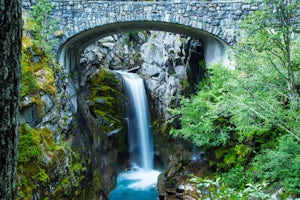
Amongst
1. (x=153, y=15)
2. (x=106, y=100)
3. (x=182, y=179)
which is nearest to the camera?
(x=182, y=179)

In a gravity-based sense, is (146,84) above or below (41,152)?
above

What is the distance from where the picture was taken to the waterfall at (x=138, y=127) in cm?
1266

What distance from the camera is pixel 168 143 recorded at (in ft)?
41.3

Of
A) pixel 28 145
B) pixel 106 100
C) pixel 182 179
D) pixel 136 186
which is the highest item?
pixel 106 100

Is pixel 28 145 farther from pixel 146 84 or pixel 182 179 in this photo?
pixel 146 84

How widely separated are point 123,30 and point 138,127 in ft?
14.3

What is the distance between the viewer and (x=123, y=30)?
1061cm

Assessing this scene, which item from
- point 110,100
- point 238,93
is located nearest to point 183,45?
point 110,100

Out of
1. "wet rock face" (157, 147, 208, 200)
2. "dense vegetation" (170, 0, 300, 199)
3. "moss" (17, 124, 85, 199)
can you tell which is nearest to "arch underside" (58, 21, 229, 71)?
"wet rock face" (157, 147, 208, 200)

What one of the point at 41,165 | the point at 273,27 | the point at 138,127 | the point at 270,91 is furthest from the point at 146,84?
the point at 273,27

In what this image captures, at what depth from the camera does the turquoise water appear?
9531 mm

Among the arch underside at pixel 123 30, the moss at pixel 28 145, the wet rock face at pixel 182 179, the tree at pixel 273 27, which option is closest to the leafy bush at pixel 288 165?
the tree at pixel 273 27

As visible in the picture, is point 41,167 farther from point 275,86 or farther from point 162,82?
point 162,82

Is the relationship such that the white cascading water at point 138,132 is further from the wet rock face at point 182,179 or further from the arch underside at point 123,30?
the arch underside at point 123,30
